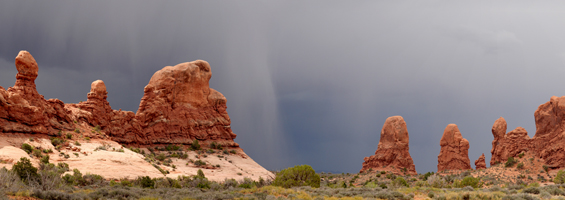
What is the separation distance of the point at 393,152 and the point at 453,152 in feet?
33.9

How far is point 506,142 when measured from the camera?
64.2 m

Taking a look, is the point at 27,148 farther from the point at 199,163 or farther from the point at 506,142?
the point at 506,142

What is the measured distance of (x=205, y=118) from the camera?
2532 inches

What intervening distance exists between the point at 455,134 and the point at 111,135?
188 ft

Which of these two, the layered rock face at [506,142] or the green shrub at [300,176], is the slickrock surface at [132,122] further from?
the layered rock face at [506,142]

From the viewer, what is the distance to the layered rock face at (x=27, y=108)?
37.6 meters

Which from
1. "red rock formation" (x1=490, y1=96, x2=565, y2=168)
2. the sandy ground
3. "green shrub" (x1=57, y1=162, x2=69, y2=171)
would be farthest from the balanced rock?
"red rock formation" (x1=490, y1=96, x2=565, y2=168)

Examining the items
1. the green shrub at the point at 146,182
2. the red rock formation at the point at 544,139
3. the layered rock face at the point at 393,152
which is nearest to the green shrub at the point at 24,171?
the green shrub at the point at 146,182

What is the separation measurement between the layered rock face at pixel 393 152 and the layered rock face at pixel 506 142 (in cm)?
1453

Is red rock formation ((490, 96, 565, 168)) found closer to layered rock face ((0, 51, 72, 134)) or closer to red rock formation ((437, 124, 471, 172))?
red rock formation ((437, 124, 471, 172))

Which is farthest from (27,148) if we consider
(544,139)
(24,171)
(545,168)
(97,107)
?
(544,139)

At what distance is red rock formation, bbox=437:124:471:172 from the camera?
241ft

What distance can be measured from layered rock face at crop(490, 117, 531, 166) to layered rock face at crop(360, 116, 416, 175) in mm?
14532

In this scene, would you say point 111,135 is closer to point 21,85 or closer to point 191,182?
point 21,85
